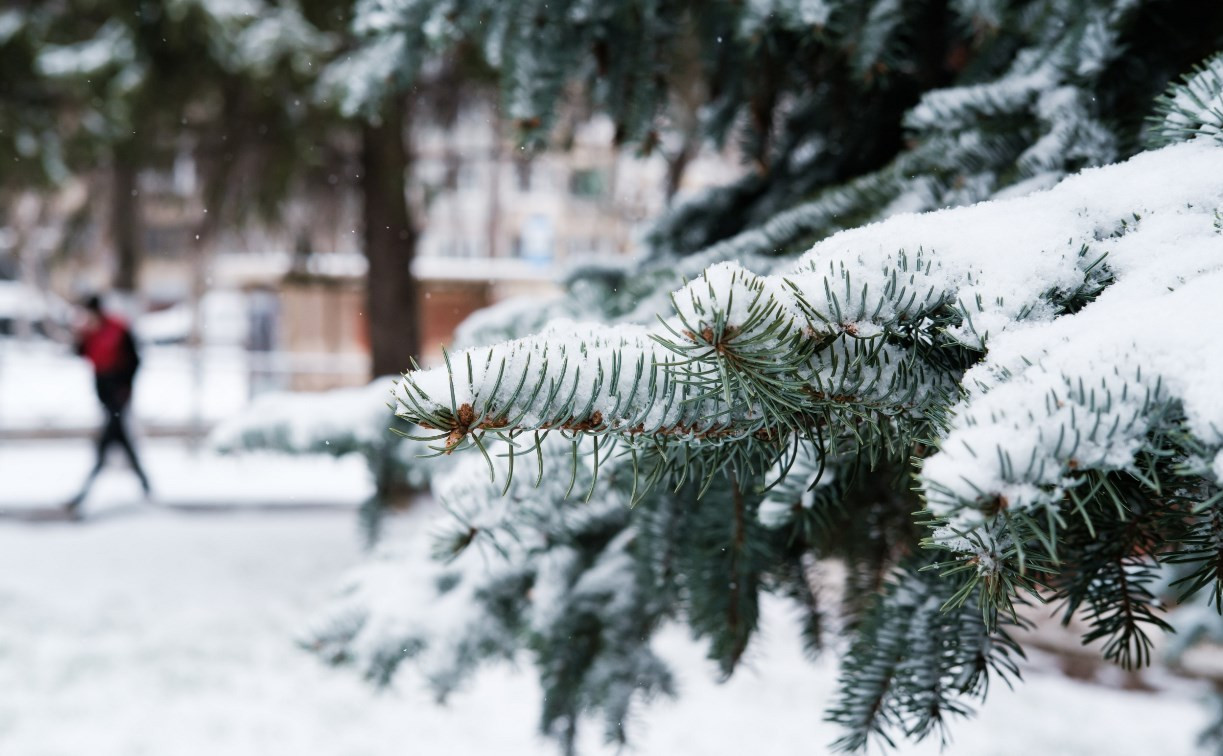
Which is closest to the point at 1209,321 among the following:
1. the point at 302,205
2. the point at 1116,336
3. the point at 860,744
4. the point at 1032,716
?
the point at 1116,336

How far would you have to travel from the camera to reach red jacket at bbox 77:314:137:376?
22.2ft

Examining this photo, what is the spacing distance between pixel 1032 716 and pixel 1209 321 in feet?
12.2

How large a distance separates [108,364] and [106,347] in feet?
0.45

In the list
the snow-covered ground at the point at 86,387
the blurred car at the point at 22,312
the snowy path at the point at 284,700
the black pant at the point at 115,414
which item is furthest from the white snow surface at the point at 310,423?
the blurred car at the point at 22,312

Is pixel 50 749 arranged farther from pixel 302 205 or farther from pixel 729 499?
pixel 302 205

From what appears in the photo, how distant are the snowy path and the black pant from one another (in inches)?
62.3

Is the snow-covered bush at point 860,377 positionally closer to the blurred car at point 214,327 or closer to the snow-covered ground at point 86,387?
the snow-covered ground at point 86,387

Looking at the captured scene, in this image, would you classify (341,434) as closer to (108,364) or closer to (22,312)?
(108,364)

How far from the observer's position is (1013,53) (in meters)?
1.58

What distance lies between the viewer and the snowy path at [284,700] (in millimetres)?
3291

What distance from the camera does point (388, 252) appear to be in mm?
5777

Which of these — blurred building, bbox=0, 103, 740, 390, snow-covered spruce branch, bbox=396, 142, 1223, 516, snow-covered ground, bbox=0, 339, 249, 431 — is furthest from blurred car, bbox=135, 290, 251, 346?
snow-covered spruce branch, bbox=396, 142, 1223, 516

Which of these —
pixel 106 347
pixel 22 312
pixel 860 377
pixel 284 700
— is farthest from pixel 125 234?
pixel 22 312

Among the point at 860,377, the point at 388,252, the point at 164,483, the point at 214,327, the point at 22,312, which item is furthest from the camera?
the point at 214,327
